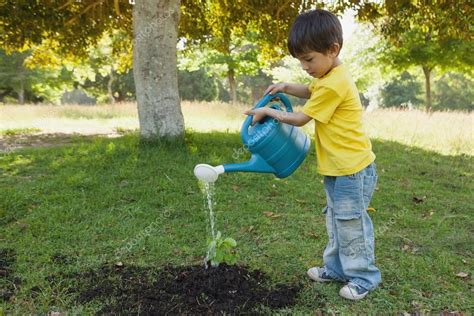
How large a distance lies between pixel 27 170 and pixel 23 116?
362 inches

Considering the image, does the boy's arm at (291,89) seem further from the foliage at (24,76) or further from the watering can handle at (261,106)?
the foliage at (24,76)

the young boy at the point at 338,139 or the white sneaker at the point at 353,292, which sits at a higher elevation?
the young boy at the point at 338,139

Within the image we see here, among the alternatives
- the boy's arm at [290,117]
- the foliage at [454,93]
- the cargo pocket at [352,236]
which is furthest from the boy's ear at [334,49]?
the foliage at [454,93]

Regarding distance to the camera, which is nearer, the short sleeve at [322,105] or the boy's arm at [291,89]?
the short sleeve at [322,105]

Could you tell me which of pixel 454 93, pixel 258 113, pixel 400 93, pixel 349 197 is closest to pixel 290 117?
pixel 258 113

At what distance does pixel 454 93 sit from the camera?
38438 millimetres

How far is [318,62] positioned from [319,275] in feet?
4.49

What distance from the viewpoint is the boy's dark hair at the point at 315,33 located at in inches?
84.5

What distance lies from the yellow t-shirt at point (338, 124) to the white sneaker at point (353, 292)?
72cm

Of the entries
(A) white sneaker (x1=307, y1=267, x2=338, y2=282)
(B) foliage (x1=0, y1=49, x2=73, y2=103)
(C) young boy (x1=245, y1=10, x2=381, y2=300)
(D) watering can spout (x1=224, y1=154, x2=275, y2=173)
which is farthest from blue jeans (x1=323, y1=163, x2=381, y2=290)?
(B) foliage (x1=0, y1=49, x2=73, y2=103)

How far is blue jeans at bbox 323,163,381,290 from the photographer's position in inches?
95.3

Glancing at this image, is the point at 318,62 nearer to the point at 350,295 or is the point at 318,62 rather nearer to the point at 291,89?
the point at 291,89

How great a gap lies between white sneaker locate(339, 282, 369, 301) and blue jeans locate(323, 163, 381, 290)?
0.08 feet

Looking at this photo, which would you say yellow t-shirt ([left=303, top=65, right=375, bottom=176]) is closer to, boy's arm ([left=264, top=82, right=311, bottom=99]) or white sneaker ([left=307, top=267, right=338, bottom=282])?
boy's arm ([left=264, top=82, right=311, bottom=99])
